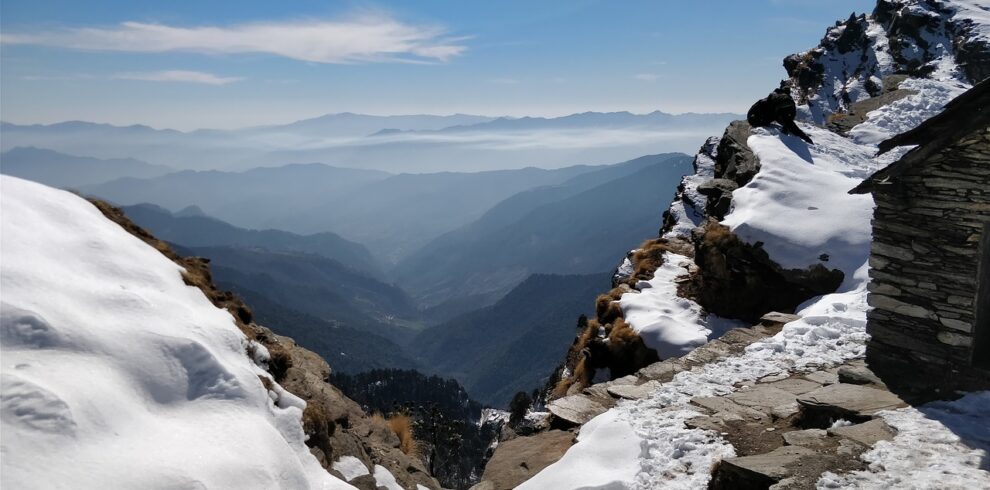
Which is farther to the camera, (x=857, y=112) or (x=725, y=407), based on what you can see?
(x=857, y=112)

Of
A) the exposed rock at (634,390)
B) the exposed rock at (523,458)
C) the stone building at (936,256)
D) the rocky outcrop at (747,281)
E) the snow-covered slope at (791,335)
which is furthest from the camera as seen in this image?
the rocky outcrop at (747,281)

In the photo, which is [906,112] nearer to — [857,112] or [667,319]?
[857,112]

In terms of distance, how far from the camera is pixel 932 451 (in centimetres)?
856

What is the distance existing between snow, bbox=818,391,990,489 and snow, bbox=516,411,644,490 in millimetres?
3038

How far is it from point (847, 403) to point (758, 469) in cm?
338

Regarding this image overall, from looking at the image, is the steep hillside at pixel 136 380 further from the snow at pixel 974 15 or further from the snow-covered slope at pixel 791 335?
the snow at pixel 974 15

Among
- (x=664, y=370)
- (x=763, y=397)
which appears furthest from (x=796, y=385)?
(x=664, y=370)

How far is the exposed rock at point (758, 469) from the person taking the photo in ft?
26.9

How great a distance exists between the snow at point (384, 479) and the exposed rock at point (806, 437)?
7.33 m

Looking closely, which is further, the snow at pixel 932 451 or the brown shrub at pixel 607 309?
the brown shrub at pixel 607 309

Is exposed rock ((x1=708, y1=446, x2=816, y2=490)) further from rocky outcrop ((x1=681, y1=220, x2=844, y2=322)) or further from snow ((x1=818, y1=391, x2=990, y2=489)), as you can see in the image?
rocky outcrop ((x1=681, y1=220, x2=844, y2=322))

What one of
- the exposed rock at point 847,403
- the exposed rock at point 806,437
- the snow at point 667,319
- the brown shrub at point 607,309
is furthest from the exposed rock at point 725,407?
the brown shrub at point 607,309

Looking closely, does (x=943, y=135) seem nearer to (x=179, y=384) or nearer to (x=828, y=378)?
(x=828, y=378)

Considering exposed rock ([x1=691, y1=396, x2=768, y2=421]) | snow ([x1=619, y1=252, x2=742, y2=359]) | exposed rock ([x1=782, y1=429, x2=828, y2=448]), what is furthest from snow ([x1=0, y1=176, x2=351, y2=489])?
snow ([x1=619, y1=252, x2=742, y2=359])
